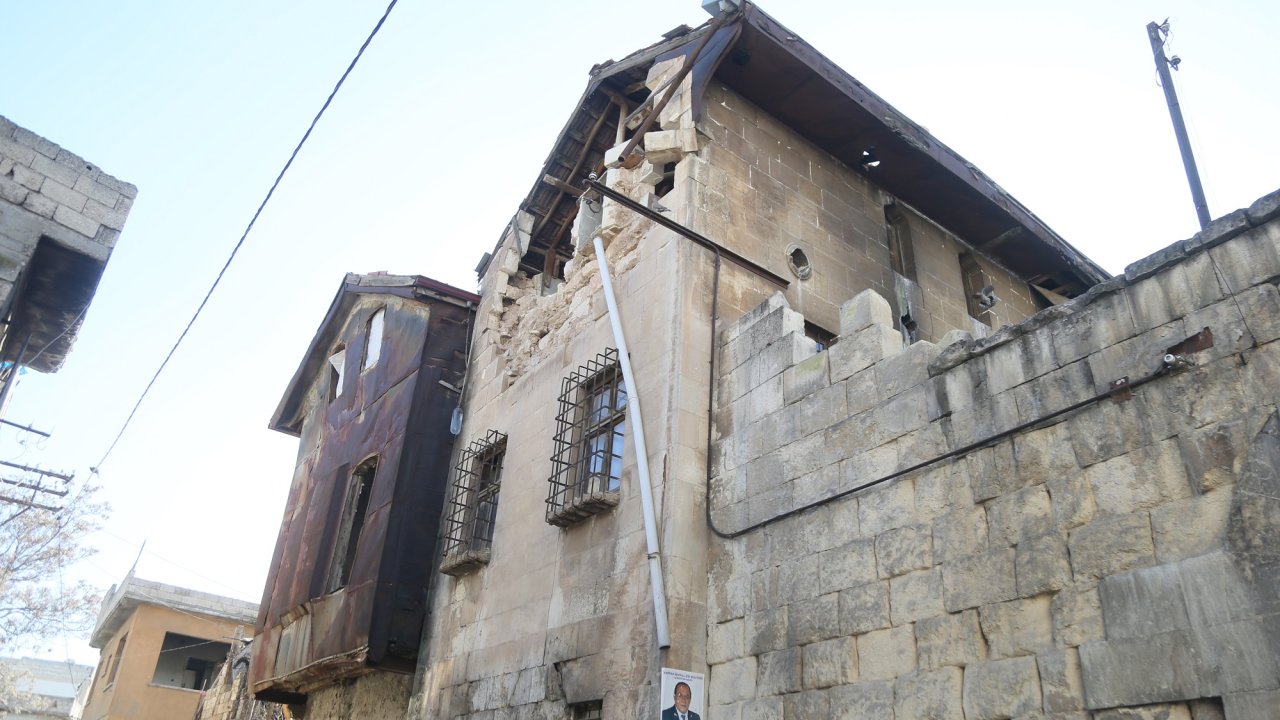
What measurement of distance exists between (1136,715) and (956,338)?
8.04 feet

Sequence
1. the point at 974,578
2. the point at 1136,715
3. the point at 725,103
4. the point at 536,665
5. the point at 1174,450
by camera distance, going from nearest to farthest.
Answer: the point at 1136,715, the point at 1174,450, the point at 974,578, the point at 536,665, the point at 725,103

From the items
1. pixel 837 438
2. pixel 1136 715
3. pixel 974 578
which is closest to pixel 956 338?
pixel 837 438

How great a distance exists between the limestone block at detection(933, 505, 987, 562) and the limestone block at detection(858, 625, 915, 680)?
20.2 inches

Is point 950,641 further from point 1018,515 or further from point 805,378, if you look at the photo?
point 805,378

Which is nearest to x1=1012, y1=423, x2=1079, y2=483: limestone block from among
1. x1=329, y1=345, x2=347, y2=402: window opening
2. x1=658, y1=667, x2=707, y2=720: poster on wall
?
x1=658, y1=667, x2=707, y2=720: poster on wall

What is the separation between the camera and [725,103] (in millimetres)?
9305

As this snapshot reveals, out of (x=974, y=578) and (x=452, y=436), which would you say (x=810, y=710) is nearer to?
(x=974, y=578)

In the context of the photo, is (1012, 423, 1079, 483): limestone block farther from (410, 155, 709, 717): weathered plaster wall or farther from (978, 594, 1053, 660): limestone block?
(410, 155, 709, 717): weathered plaster wall

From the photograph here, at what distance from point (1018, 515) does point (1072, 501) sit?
32 centimetres

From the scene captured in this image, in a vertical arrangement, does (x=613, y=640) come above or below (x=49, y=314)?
below

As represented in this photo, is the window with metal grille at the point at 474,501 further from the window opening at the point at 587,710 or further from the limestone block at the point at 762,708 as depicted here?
the limestone block at the point at 762,708

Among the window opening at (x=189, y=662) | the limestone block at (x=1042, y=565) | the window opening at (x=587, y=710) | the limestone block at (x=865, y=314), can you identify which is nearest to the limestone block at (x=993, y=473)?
the limestone block at (x=1042, y=565)

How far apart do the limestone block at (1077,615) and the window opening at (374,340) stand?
1079cm

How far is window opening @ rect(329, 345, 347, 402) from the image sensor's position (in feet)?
48.8
